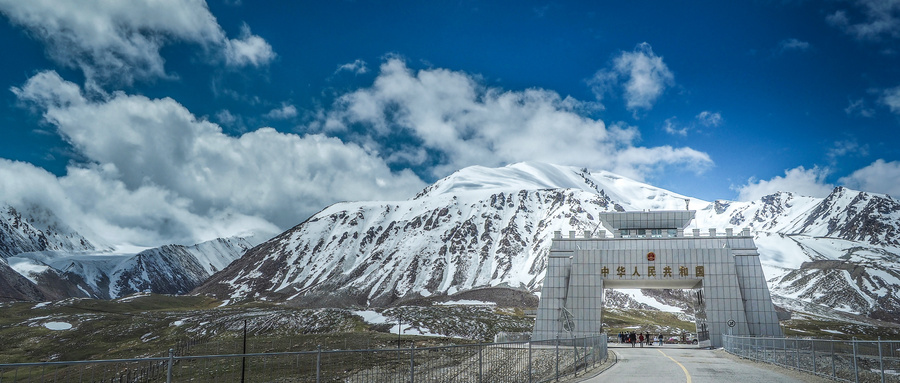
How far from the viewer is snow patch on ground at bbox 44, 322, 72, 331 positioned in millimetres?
114125

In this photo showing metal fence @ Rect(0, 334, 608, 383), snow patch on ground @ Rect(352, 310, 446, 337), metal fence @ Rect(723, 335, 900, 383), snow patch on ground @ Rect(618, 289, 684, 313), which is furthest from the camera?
snow patch on ground @ Rect(618, 289, 684, 313)

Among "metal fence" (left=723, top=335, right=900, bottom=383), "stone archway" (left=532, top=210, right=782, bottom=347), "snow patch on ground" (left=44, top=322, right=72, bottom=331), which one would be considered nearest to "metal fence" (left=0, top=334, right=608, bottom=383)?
"metal fence" (left=723, top=335, right=900, bottom=383)

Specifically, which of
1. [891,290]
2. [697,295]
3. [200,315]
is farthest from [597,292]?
[891,290]

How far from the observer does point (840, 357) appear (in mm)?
18703

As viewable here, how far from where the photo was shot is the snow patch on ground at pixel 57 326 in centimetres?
11412

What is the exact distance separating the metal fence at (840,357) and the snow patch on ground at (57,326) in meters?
126

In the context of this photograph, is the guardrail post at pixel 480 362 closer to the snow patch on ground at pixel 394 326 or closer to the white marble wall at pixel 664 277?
the white marble wall at pixel 664 277

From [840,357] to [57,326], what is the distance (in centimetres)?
13380

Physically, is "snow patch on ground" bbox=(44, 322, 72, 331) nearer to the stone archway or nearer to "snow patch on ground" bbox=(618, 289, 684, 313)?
the stone archway

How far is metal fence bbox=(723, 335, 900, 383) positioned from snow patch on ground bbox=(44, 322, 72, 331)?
125656 millimetres

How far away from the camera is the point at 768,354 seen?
2739cm

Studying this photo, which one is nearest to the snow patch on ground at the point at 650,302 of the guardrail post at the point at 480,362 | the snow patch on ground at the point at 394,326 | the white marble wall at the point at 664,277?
the snow patch on ground at the point at 394,326

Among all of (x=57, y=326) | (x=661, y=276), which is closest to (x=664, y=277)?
(x=661, y=276)

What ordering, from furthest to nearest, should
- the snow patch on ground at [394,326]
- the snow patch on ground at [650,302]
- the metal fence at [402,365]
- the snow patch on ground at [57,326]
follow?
the snow patch on ground at [650,302]
the snow patch on ground at [57,326]
the snow patch on ground at [394,326]
the metal fence at [402,365]
